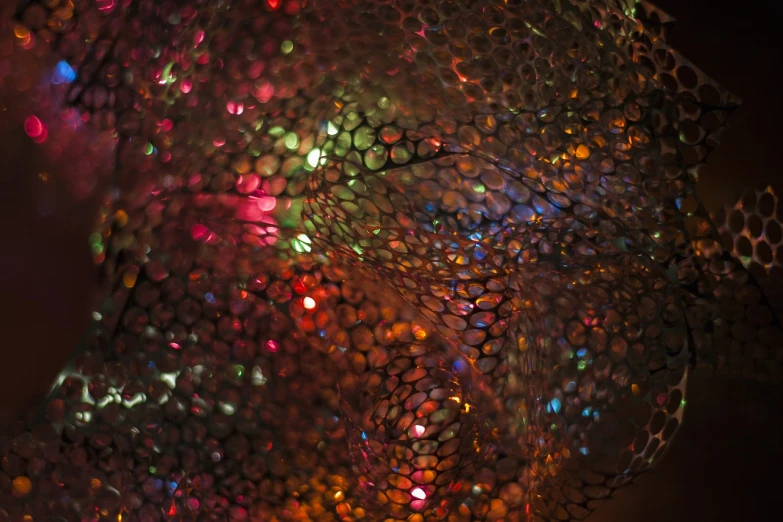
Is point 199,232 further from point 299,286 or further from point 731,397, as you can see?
point 731,397

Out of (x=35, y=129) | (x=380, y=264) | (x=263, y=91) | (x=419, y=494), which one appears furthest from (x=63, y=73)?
(x=419, y=494)

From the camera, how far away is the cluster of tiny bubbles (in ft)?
1.93

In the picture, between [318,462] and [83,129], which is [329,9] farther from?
[318,462]

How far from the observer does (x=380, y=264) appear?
593 millimetres

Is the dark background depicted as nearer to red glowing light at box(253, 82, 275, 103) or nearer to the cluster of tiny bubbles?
the cluster of tiny bubbles

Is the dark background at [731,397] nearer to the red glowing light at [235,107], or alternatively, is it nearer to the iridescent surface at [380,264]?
the iridescent surface at [380,264]

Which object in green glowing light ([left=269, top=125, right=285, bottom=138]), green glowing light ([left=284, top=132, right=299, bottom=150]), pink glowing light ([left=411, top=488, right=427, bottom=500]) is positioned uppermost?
green glowing light ([left=269, top=125, right=285, bottom=138])

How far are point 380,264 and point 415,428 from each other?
0.42 ft

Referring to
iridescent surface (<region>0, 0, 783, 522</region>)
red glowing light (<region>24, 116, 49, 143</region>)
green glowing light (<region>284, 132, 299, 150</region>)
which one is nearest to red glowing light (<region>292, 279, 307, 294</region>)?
iridescent surface (<region>0, 0, 783, 522</region>)

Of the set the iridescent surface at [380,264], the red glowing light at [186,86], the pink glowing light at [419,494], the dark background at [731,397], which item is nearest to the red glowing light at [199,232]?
the iridescent surface at [380,264]

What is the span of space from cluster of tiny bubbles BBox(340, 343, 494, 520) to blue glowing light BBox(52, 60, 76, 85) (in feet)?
1.02

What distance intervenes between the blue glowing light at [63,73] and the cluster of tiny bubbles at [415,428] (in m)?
0.31

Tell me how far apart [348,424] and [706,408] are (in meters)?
0.29

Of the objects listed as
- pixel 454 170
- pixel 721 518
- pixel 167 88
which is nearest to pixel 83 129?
pixel 167 88
